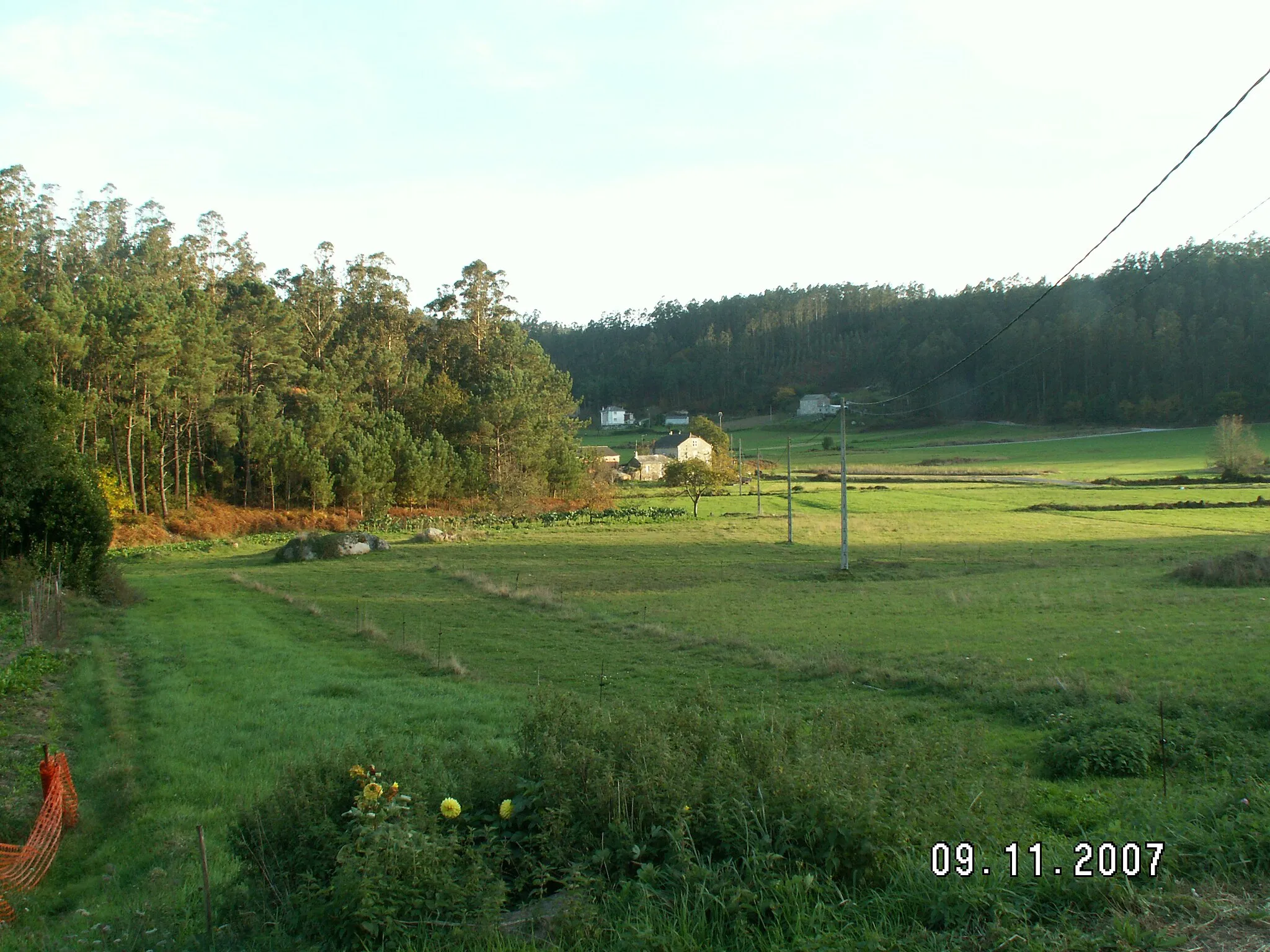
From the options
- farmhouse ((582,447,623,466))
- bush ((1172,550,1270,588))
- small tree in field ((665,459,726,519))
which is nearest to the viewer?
bush ((1172,550,1270,588))

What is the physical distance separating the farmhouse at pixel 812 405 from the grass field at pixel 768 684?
4114 inches

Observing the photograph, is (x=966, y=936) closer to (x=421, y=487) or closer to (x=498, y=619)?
(x=498, y=619)

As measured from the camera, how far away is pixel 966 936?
4555 millimetres

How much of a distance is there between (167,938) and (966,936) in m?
5.25

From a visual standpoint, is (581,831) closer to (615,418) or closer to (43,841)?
(43,841)

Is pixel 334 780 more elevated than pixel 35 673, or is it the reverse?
pixel 334 780

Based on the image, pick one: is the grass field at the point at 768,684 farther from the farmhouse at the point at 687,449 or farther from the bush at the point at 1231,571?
the farmhouse at the point at 687,449

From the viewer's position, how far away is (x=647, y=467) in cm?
10662

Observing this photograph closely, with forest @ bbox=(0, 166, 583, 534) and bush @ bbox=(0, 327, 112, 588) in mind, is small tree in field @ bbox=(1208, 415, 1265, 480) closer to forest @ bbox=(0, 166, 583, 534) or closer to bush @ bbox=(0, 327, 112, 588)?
forest @ bbox=(0, 166, 583, 534)

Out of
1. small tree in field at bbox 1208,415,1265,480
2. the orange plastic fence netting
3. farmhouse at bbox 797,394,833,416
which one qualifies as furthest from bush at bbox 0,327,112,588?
farmhouse at bbox 797,394,833,416

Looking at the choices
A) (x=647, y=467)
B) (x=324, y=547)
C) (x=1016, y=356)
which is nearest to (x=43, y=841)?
(x=324, y=547)

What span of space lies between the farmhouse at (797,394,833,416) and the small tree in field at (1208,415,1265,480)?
6768 cm

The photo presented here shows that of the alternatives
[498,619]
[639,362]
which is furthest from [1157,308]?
[498,619]

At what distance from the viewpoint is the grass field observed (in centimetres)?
566
